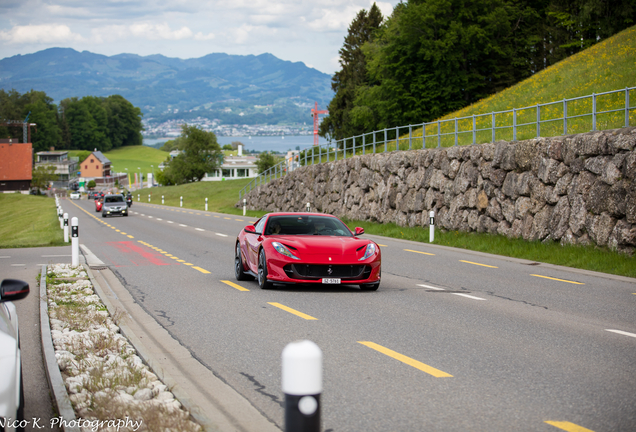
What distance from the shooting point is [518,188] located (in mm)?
19875

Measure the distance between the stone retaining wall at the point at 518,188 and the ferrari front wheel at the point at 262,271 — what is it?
837 cm

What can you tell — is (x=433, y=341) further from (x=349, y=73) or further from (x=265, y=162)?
(x=265, y=162)

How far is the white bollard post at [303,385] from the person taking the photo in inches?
105

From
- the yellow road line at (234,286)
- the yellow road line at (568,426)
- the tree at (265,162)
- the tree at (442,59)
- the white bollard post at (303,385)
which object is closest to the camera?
the white bollard post at (303,385)

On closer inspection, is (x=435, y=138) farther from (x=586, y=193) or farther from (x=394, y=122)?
(x=394, y=122)

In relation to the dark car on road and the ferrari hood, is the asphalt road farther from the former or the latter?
the dark car on road

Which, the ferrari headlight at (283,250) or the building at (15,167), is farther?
the building at (15,167)

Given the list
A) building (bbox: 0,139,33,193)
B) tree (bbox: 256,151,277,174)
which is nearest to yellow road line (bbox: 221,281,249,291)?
tree (bbox: 256,151,277,174)

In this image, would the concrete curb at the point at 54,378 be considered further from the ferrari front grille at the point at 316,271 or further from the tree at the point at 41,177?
the tree at the point at 41,177

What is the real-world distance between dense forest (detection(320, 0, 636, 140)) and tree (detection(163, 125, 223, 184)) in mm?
79021

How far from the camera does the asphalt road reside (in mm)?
5094

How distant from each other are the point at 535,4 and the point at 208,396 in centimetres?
6555

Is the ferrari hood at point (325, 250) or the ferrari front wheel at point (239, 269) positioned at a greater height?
the ferrari hood at point (325, 250)

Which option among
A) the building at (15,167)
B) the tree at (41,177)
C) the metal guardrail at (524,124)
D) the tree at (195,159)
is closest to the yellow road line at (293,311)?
the metal guardrail at (524,124)
